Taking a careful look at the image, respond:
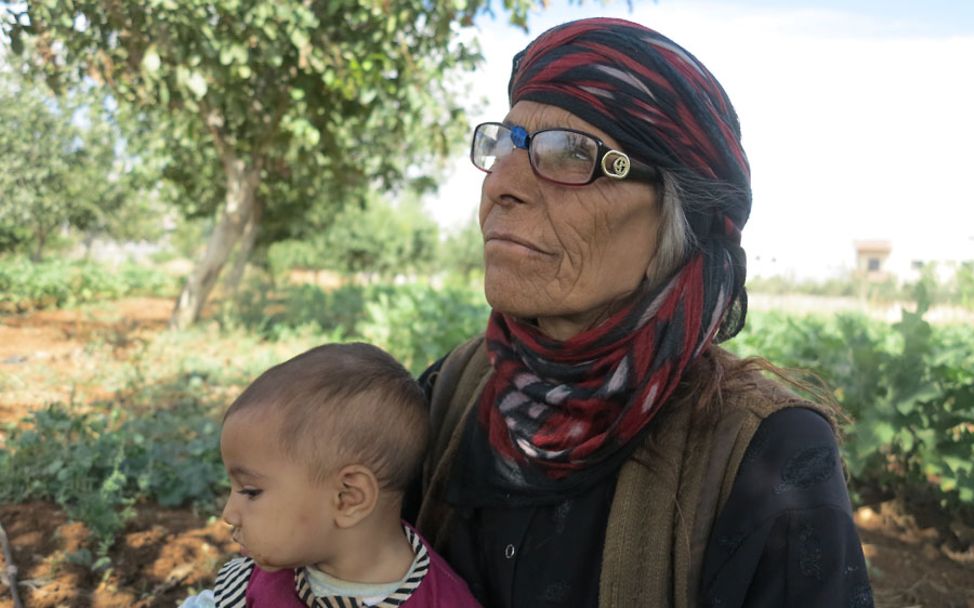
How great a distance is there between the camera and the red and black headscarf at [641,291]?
149 cm

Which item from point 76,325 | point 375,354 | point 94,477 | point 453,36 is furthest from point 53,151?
point 375,354

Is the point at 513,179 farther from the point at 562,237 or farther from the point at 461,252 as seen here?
the point at 461,252

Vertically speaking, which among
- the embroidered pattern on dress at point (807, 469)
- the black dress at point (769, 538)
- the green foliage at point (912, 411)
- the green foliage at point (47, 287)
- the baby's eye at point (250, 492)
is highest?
the embroidered pattern on dress at point (807, 469)

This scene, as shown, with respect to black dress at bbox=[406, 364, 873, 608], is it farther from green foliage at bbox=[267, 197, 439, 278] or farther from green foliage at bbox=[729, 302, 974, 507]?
green foliage at bbox=[267, 197, 439, 278]

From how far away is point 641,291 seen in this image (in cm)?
159

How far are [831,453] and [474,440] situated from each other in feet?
2.50

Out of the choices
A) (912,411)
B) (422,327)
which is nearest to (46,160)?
(422,327)

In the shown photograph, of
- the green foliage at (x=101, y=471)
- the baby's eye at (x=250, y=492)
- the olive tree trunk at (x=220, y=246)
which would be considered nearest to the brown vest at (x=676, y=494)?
the baby's eye at (x=250, y=492)

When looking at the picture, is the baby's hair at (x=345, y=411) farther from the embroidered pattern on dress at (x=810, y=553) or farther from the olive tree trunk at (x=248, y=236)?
the olive tree trunk at (x=248, y=236)

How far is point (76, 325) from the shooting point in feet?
37.3

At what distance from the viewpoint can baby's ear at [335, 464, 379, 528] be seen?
160 centimetres

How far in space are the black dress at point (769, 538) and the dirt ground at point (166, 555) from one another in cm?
204

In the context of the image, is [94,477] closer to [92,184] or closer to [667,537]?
[667,537]

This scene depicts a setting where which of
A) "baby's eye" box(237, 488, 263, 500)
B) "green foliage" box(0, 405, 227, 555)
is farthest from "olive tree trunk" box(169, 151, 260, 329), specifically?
"baby's eye" box(237, 488, 263, 500)
